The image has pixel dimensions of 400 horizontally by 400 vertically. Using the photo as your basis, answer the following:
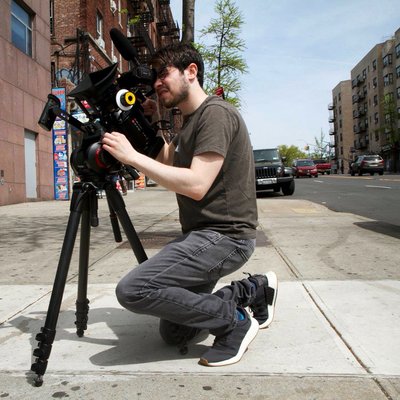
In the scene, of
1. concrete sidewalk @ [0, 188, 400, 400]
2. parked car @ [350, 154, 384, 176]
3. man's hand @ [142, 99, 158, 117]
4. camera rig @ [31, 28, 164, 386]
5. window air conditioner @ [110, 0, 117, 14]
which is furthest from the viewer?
parked car @ [350, 154, 384, 176]

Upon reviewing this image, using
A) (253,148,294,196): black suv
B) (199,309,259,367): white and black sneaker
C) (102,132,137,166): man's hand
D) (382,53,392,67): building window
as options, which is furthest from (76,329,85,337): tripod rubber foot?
(382,53,392,67): building window

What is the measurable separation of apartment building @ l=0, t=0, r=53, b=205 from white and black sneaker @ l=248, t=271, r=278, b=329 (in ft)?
42.1

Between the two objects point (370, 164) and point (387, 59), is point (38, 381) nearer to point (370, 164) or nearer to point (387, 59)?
point (370, 164)

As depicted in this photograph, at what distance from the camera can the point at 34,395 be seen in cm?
197

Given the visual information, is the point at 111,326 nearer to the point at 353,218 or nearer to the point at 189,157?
the point at 189,157

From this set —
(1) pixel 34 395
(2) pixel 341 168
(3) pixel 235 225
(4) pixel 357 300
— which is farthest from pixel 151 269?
(2) pixel 341 168

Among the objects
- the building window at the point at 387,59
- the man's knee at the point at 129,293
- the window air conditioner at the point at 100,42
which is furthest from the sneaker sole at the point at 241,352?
the building window at the point at 387,59

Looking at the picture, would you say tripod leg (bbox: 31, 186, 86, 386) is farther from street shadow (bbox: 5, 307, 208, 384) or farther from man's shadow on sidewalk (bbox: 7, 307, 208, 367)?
man's shadow on sidewalk (bbox: 7, 307, 208, 367)

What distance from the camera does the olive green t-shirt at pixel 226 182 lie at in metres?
2.31

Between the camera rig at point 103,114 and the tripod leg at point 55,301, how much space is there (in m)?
0.17

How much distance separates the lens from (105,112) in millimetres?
2217

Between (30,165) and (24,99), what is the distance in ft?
7.67

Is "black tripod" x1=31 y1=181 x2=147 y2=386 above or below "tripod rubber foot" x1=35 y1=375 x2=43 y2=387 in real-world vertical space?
above

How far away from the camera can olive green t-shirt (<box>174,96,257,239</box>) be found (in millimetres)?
2312
